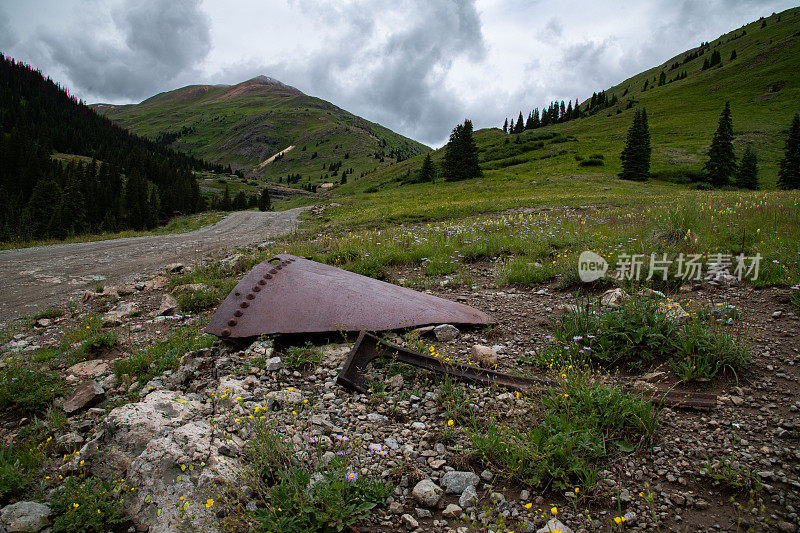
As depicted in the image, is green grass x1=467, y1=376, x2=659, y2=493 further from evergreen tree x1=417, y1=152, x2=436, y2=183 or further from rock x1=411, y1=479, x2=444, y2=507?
evergreen tree x1=417, y1=152, x2=436, y2=183

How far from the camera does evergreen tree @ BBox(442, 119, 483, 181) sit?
45031 mm

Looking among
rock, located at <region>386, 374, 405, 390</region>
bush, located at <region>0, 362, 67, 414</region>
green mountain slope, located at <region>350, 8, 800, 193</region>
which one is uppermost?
green mountain slope, located at <region>350, 8, 800, 193</region>

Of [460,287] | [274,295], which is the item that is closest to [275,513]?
[274,295]

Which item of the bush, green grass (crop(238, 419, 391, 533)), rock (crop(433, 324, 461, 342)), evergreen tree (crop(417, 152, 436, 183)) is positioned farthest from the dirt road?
evergreen tree (crop(417, 152, 436, 183))

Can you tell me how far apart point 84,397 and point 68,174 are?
7761 centimetres

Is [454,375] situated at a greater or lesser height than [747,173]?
lesser

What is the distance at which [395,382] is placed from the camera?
11.7ft

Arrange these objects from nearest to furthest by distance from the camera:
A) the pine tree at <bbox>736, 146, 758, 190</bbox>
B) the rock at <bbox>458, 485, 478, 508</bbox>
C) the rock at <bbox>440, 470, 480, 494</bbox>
→ the rock at <bbox>458, 485, 478, 508</bbox> → the rock at <bbox>440, 470, 480, 494</bbox> → the pine tree at <bbox>736, 146, 758, 190</bbox>

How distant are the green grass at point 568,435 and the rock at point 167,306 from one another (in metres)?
5.73

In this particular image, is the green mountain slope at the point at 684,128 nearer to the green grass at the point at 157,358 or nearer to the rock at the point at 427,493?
the green grass at the point at 157,358

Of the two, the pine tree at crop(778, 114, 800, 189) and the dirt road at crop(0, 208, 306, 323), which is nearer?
the dirt road at crop(0, 208, 306, 323)

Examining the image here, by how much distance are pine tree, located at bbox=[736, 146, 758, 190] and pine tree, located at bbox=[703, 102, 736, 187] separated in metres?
0.96

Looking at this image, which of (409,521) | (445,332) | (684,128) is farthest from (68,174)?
(684,128)

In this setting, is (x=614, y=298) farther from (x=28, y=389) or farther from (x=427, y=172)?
(x=427, y=172)
